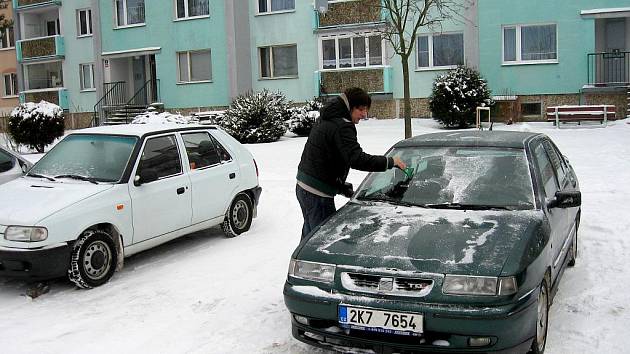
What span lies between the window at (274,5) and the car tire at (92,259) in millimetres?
23028

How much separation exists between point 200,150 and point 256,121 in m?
13.0

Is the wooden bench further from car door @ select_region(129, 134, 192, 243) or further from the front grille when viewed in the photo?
the front grille

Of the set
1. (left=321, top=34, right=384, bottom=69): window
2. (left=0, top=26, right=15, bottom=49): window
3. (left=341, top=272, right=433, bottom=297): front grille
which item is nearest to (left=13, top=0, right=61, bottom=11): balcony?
(left=0, top=26, right=15, bottom=49): window

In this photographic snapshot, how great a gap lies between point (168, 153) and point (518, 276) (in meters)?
4.78

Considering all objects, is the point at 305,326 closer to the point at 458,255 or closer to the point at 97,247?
the point at 458,255

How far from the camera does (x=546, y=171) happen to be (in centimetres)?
580

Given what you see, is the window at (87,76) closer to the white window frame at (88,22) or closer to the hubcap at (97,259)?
the white window frame at (88,22)

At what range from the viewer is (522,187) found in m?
5.24

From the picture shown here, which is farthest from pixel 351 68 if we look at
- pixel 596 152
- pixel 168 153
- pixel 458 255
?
pixel 458 255

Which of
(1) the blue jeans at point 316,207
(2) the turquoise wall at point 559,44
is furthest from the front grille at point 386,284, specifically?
(2) the turquoise wall at point 559,44

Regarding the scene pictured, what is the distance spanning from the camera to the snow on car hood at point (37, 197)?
626cm

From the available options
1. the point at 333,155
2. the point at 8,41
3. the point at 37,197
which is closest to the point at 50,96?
the point at 8,41

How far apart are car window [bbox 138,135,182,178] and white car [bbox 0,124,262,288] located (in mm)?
12

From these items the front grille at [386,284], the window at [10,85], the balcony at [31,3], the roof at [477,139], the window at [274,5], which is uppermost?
the balcony at [31,3]
